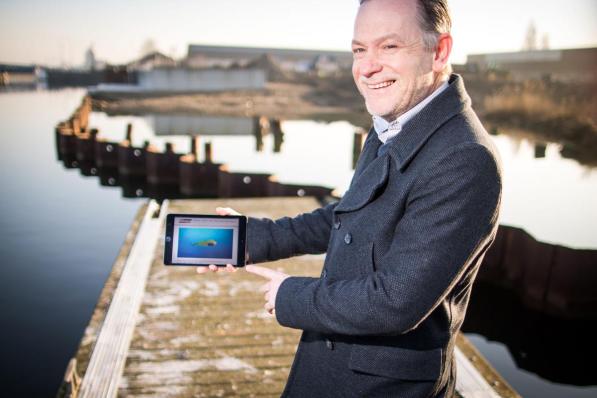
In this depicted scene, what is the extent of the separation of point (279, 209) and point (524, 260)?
417 cm

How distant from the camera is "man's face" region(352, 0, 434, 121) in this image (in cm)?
142

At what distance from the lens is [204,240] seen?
2104 mm

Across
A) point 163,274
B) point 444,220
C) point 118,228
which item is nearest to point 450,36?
point 444,220

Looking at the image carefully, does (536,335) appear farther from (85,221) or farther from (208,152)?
(85,221)

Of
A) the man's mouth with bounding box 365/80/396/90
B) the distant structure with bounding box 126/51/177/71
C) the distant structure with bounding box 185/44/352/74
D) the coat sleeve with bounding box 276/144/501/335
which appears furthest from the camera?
the distant structure with bounding box 185/44/352/74

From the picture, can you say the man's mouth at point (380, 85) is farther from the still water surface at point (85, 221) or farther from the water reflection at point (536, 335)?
the water reflection at point (536, 335)

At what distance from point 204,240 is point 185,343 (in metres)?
2.15

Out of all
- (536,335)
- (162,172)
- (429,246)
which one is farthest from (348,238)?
(162,172)

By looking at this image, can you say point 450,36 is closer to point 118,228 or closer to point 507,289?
point 507,289

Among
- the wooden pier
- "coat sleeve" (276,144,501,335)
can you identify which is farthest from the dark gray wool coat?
the wooden pier

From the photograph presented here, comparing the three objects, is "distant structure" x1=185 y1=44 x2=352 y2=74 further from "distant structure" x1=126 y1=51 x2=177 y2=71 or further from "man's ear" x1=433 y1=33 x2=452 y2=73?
"man's ear" x1=433 y1=33 x2=452 y2=73

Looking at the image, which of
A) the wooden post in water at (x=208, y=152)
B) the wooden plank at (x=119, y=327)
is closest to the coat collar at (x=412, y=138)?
the wooden plank at (x=119, y=327)

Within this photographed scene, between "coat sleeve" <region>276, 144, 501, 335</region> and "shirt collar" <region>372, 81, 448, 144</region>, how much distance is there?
0.80 ft

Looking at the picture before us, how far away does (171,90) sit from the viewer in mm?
48812
